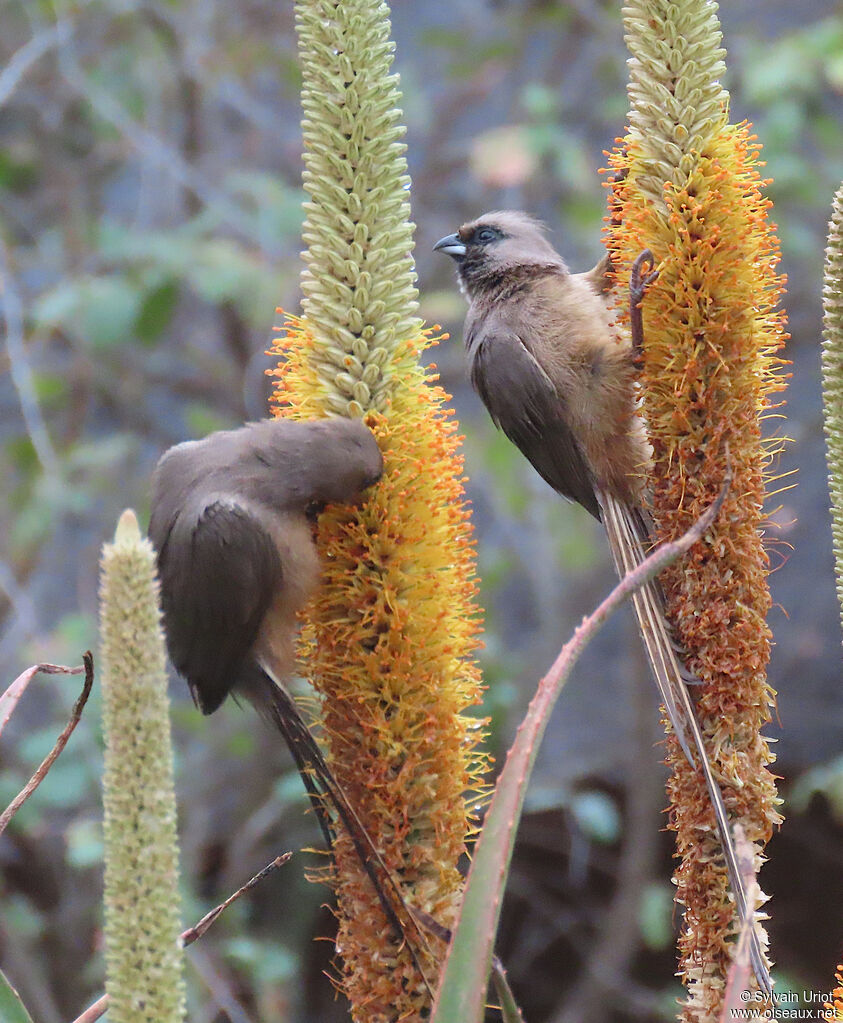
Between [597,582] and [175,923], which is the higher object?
[597,582]

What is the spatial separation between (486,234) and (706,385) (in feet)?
4.81

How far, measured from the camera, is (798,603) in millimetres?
5207

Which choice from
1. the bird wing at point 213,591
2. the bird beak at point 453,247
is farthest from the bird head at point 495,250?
the bird wing at point 213,591

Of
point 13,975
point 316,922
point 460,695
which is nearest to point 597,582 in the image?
point 316,922

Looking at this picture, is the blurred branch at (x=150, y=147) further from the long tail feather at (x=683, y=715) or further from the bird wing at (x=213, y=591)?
the long tail feather at (x=683, y=715)

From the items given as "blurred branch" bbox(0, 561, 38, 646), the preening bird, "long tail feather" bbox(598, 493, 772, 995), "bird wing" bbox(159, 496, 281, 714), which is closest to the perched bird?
"long tail feather" bbox(598, 493, 772, 995)

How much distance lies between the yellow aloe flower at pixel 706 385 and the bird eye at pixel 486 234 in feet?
4.22

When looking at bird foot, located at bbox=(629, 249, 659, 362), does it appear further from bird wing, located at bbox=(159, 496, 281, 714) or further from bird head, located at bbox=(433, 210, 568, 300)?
bird head, located at bbox=(433, 210, 568, 300)

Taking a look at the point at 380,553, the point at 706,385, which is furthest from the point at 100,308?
the point at 706,385

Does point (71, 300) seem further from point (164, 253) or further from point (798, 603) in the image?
point (798, 603)

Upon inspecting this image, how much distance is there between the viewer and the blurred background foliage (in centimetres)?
442

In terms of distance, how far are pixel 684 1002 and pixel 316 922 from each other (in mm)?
4096

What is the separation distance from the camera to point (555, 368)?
8.59ft

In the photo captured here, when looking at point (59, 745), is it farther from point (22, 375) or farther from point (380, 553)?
point (22, 375)
